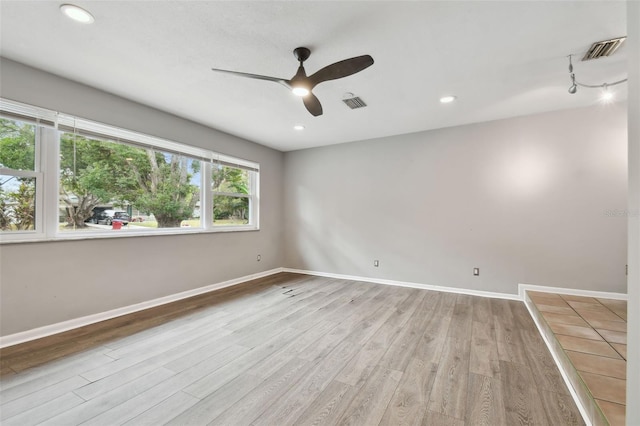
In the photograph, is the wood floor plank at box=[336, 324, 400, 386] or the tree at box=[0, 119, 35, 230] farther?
the tree at box=[0, 119, 35, 230]

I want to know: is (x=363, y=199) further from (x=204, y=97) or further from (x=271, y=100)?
(x=204, y=97)

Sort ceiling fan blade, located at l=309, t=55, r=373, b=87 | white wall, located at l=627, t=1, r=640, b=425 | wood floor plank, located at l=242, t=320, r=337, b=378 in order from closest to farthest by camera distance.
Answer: white wall, located at l=627, t=1, r=640, b=425 → ceiling fan blade, located at l=309, t=55, r=373, b=87 → wood floor plank, located at l=242, t=320, r=337, b=378

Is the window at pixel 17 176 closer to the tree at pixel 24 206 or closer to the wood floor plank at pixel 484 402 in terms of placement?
the tree at pixel 24 206

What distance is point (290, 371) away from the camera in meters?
2.03

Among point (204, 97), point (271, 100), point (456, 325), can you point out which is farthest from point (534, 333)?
point (204, 97)

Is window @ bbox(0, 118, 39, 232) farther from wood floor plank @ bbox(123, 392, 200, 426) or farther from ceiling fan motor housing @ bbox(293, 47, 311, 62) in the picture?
ceiling fan motor housing @ bbox(293, 47, 311, 62)

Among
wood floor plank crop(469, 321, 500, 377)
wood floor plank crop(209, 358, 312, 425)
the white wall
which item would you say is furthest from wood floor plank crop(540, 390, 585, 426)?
wood floor plank crop(209, 358, 312, 425)

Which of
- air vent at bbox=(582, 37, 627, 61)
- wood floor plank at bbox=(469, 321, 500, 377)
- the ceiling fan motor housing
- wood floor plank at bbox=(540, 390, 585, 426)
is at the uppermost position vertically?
air vent at bbox=(582, 37, 627, 61)

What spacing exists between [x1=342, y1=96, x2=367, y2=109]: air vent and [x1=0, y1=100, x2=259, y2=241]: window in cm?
238

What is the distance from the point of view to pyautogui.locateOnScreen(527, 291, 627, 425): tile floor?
1521mm

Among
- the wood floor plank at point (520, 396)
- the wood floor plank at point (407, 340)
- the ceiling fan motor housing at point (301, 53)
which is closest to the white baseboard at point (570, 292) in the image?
the wood floor plank at point (407, 340)

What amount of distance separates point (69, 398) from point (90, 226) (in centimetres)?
193

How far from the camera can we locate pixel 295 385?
187cm

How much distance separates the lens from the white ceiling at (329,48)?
5.98 feet
